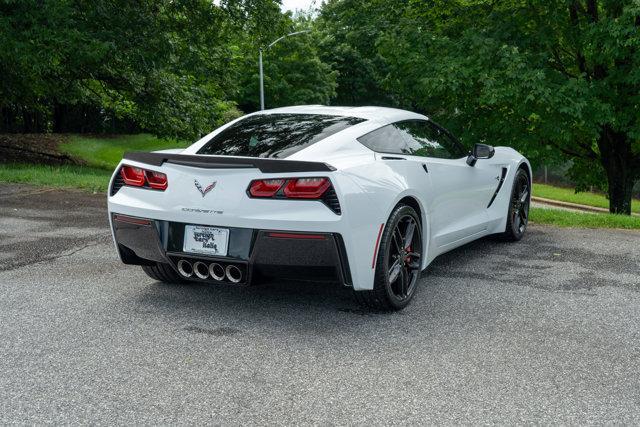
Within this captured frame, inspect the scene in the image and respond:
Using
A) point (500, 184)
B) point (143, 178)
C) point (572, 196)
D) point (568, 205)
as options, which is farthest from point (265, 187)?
point (572, 196)

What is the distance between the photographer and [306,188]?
415 cm

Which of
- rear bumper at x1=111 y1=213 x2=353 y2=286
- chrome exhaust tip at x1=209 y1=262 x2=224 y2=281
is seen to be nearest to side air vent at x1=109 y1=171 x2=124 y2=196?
rear bumper at x1=111 y1=213 x2=353 y2=286

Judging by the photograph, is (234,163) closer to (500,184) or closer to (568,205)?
(500,184)

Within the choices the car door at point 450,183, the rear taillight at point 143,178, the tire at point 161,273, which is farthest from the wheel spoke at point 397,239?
the tire at point 161,273

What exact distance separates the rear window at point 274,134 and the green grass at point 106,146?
1957 centimetres

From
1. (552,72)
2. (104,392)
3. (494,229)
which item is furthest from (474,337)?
(552,72)

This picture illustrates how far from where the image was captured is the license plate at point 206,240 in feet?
13.9

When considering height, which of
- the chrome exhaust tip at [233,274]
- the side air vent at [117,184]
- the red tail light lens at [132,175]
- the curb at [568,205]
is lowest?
the curb at [568,205]

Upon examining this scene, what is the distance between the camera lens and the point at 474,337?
13.7ft

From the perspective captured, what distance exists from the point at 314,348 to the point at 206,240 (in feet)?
3.19

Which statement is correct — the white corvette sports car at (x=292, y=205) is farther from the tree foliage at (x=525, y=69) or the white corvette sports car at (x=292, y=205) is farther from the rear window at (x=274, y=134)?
the tree foliage at (x=525, y=69)

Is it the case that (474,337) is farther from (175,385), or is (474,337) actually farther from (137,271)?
(137,271)

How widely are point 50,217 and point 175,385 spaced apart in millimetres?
5714

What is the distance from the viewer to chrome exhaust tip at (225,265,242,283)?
4.27m
